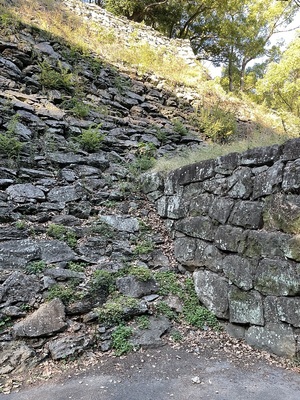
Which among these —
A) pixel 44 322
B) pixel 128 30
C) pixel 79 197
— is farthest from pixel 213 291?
pixel 128 30

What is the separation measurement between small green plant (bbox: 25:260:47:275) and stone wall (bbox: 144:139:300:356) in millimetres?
2153

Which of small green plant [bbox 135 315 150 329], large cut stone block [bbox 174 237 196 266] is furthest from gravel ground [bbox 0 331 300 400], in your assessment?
large cut stone block [bbox 174 237 196 266]

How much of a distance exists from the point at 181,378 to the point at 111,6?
56.9ft

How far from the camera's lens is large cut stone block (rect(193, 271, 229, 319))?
4.27 meters

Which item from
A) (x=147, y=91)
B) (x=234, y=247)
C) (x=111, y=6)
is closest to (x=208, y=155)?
(x=234, y=247)

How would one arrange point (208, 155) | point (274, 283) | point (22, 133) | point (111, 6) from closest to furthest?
point (274, 283), point (208, 155), point (22, 133), point (111, 6)

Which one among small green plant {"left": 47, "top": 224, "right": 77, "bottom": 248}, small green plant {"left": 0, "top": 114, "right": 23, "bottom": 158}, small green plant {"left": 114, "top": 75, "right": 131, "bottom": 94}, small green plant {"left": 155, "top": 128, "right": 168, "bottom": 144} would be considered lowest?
small green plant {"left": 47, "top": 224, "right": 77, "bottom": 248}

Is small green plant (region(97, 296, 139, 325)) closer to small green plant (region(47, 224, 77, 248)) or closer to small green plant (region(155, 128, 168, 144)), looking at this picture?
small green plant (region(47, 224, 77, 248))

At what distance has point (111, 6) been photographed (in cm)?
1594

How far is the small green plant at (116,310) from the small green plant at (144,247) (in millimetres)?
1049

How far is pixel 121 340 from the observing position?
375 centimetres

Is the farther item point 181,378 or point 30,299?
point 30,299

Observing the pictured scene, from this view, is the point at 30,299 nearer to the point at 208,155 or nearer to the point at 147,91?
the point at 208,155

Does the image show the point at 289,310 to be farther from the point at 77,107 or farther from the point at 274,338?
the point at 77,107
